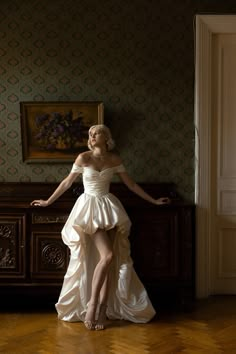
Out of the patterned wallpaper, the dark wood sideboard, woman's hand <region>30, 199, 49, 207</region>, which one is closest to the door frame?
the patterned wallpaper

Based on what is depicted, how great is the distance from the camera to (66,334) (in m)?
3.82

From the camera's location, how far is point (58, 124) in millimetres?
4773

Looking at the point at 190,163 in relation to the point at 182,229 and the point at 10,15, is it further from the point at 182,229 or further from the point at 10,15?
the point at 10,15

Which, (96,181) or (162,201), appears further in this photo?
(162,201)

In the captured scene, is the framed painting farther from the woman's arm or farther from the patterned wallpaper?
the woman's arm

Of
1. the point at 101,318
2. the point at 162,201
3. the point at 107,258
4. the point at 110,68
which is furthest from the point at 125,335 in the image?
the point at 110,68

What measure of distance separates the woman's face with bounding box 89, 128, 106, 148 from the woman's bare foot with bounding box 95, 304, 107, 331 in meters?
1.34

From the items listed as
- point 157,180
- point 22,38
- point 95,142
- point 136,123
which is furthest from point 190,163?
point 22,38

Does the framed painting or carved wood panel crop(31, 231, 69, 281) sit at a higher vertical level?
the framed painting

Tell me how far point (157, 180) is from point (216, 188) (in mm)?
608

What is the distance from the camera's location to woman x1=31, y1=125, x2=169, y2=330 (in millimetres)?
4070

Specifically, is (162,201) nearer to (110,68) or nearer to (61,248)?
(61,248)

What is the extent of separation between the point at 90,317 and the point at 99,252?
54 cm

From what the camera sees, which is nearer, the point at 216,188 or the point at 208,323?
the point at 208,323
